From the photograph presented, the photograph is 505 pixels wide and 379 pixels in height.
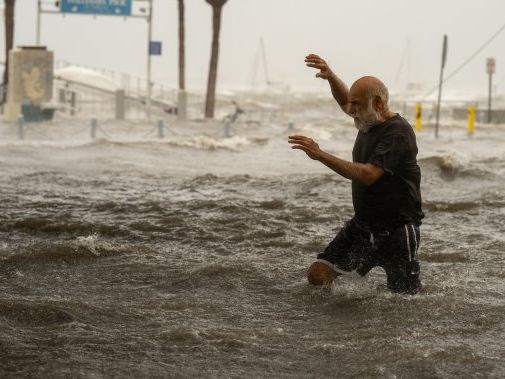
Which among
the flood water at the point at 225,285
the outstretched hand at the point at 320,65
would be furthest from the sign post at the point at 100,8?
the outstretched hand at the point at 320,65

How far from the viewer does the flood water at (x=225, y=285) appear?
5.12 metres

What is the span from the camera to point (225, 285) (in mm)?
7004

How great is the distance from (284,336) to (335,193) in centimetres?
728

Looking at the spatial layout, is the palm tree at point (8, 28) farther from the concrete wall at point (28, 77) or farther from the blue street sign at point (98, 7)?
the concrete wall at point (28, 77)

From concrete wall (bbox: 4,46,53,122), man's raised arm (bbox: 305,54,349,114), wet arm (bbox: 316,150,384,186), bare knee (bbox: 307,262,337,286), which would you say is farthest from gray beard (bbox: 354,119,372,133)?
concrete wall (bbox: 4,46,53,122)

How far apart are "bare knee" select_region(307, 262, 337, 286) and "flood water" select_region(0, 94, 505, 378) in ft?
0.61

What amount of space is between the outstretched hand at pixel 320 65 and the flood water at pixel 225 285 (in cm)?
147

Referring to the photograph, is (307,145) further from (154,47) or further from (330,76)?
(154,47)

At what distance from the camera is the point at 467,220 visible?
1051cm

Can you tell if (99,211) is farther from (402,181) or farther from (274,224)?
(402,181)

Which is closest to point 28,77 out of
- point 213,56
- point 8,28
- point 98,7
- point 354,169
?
point 8,28

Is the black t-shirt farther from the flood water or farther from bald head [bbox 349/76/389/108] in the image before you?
the flood water

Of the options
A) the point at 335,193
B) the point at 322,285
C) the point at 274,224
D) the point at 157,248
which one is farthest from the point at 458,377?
the point at 335,193

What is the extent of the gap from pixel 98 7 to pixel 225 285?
91.2 ft
